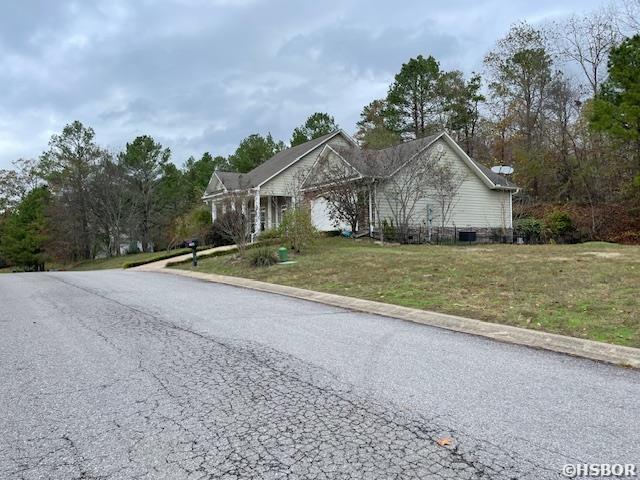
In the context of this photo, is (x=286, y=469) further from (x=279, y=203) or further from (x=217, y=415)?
(x=279, y=203)

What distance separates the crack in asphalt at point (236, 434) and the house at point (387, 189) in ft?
47.9

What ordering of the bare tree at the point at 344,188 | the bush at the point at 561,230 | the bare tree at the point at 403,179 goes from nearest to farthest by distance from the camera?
the bare tree at the point at 344,188 < the bare tree at the point at 403,179 < the bush at the point at 561,230

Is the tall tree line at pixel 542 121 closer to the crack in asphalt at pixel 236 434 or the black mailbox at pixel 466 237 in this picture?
the black mailbox at pixel 466 237

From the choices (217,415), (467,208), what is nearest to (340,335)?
(217,415)

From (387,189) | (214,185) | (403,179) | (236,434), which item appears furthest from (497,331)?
(214,185)

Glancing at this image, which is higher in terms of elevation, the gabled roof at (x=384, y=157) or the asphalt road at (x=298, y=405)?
the gabled roof at (x=384, y=157)

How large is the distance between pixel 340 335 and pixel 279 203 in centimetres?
2551

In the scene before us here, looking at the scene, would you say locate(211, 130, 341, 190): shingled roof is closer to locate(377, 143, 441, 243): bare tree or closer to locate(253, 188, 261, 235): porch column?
locate(253, 188, 261, 235): porch column

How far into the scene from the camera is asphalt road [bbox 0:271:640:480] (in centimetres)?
304

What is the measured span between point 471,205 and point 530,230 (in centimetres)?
355

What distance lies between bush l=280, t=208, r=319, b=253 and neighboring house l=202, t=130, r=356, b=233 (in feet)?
26.1

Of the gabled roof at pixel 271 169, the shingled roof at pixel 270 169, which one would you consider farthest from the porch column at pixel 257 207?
the shingled roof at pixel 270 169

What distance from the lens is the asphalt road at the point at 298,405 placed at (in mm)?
3035

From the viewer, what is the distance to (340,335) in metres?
6.71
